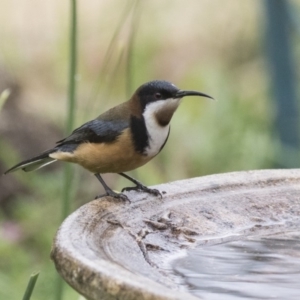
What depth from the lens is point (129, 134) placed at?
2967mm

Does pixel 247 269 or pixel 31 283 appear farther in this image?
pixel 247 269

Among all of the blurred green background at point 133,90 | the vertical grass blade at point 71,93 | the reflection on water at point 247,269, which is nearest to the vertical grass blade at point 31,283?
the reflection on water at point 247,269

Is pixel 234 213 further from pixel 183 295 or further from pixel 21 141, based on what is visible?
pixel 21 141

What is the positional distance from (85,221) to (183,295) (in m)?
0.69

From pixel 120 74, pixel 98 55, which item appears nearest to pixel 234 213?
pixel 120 74

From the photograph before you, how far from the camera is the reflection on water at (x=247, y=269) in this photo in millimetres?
1824

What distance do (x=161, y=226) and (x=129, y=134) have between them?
733mm

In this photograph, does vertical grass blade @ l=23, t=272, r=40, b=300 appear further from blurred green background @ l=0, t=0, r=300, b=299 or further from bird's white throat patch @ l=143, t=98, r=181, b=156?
blurred green background @ l=0, t=0, r=300, b=299

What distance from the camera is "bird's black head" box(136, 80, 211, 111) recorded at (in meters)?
3.00

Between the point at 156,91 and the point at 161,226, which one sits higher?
the point at 156,91

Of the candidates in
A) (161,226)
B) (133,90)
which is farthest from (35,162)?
(133,90)

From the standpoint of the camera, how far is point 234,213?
8.16 feet

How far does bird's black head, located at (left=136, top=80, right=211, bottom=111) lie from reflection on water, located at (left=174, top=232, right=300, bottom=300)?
821 millimetres

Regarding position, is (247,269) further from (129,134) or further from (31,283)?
(129,134)
